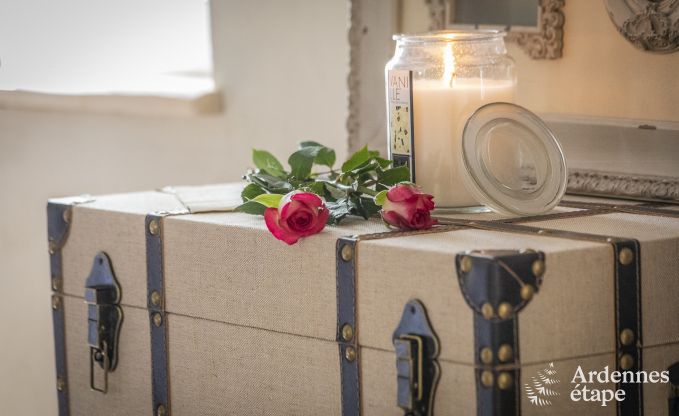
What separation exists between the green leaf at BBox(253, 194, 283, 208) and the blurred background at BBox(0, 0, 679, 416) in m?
0.39

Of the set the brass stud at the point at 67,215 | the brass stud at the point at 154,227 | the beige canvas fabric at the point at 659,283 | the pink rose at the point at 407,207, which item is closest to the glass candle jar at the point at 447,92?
the pink rose at the point at 407,207

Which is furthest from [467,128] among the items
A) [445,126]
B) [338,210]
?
[338,210]

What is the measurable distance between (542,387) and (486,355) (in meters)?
0.07

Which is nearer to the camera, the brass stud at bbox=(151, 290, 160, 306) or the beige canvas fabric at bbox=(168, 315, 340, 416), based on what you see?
the beige canvas fabric at bbox=(168, 315, 340, 416)

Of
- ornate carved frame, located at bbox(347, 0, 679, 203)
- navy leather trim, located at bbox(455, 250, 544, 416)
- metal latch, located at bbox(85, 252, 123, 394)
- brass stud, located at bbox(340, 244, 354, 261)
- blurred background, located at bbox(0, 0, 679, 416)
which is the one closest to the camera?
navy leather trim, located at bbox(455, 250, 544, 416)

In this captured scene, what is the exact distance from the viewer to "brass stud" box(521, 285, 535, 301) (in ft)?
2.87

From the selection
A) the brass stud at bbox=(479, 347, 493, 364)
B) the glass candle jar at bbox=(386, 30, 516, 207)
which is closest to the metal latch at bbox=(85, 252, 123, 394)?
the glass candle jar at bbox=(386, 30, 516, 207)

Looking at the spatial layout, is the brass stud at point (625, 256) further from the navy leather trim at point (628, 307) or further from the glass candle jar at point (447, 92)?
the glass candle jar at point (447, 92)

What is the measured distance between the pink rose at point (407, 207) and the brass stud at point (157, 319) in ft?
1.06

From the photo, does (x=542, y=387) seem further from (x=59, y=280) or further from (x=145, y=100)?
(x=145, y=100)

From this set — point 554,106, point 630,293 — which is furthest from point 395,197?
point 554,106

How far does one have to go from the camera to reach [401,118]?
110cm

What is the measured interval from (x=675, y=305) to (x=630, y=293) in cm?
6

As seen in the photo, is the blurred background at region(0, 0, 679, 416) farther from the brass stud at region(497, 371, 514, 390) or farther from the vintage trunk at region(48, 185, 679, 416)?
the brass stud at region(497, 371, 514, 390)
